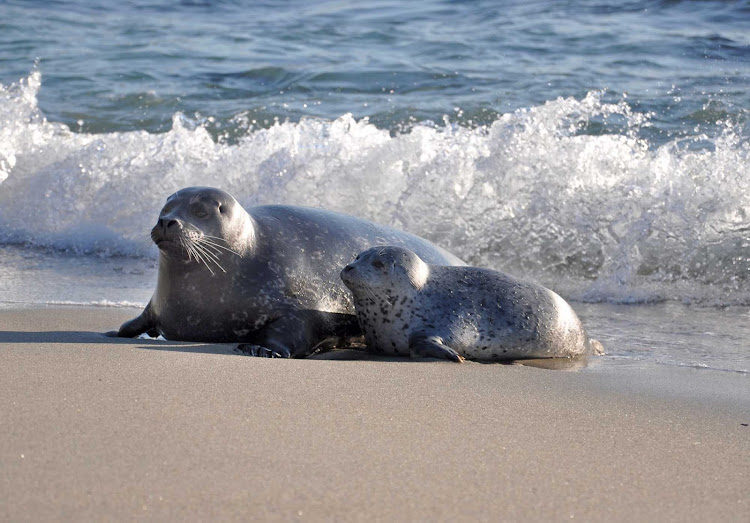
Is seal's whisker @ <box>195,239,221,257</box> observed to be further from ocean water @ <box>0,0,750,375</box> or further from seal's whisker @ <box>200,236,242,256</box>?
ocean water @ <box>0,0,750,375</box>

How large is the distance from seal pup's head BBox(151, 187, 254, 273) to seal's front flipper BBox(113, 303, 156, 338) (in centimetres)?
34

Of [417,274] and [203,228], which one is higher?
[203,228]

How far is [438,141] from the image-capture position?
8.69 metres

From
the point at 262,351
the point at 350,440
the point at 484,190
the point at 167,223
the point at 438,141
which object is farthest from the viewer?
the point at 438,141

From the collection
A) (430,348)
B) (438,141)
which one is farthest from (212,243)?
(438,141)

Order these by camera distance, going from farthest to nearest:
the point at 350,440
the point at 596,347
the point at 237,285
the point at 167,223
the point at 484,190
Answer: the point at 484,190 < the point at 596,347 < the point at 237,285 < the point at 167,223 < the point at 350,440

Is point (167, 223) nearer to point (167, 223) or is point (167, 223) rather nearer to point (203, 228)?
point (167, 223)

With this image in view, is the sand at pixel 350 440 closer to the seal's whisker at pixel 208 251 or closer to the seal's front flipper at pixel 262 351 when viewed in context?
the seal's front flipper at pixel 262 351

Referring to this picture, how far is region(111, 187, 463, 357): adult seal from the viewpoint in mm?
4516

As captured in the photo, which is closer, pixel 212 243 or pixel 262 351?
pixel 262 351

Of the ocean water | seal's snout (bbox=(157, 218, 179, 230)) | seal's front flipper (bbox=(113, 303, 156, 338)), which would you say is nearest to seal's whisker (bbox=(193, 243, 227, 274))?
seal's snout (bbox=(157, 218, 179, 230))

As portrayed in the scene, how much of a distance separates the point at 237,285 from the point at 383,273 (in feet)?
2.08

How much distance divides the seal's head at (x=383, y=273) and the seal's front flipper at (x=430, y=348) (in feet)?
0.80

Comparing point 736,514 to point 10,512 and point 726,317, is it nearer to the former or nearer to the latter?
point 10,512
